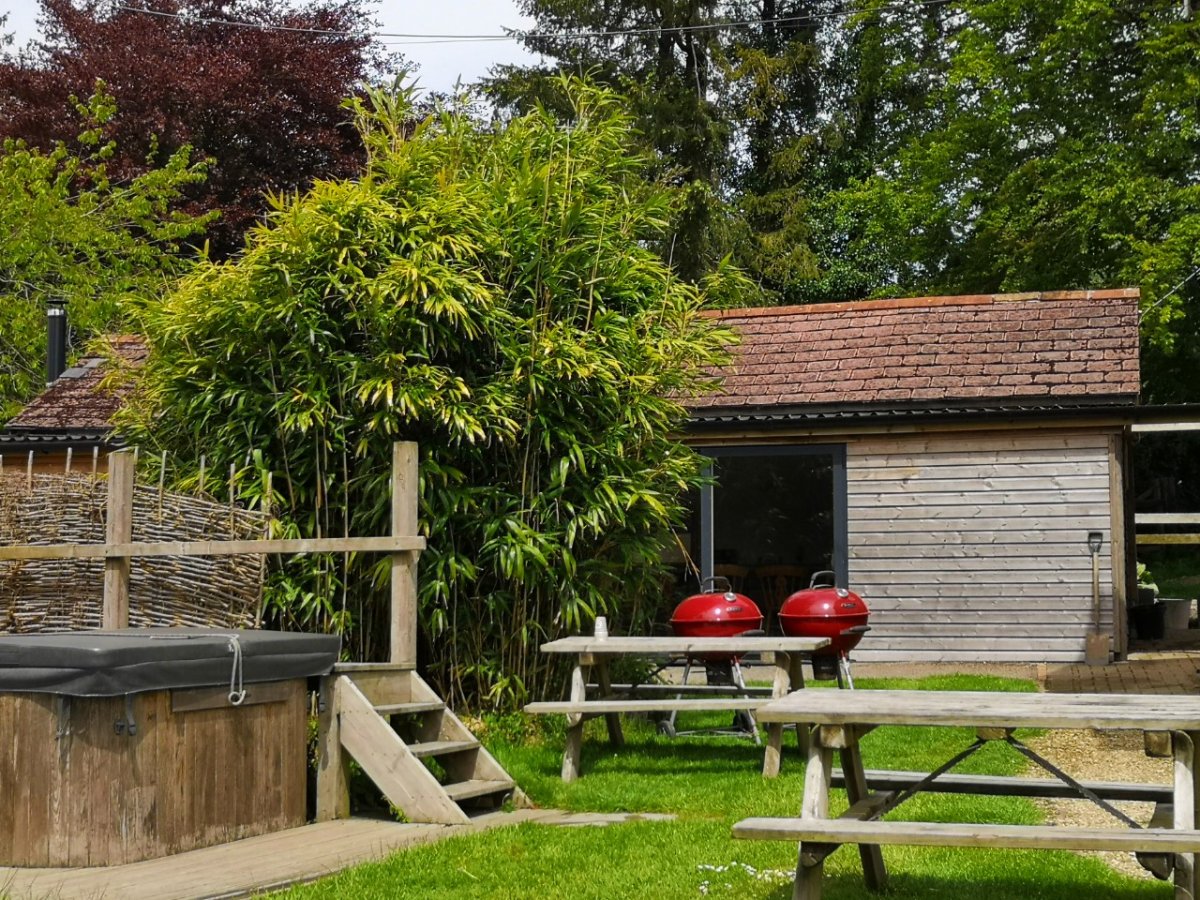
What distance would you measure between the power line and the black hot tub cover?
66.7 ft

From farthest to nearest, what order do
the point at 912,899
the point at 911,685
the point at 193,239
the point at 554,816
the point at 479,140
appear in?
the point at 193,239 < the point at 911,685 < the point at 479,140 < the point at 554,816 < the point at 912,899

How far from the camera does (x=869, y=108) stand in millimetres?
30391

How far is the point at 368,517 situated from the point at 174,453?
4.98ft

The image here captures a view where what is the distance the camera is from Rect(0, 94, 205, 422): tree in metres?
18.0

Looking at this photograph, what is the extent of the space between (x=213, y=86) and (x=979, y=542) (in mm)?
16267

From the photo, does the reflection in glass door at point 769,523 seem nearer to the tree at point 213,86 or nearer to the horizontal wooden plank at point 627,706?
the horizontal wooden plank at point 627,706

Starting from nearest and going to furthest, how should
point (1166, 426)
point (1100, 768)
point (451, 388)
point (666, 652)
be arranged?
1. point (666, 652)
2. point (1100, 768)
3. point (451, 388)
4. point (1166, 426)

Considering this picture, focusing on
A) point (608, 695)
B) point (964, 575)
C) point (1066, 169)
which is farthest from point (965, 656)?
point (1066, 169)

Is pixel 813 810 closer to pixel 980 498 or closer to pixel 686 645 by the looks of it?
pixel 686 645

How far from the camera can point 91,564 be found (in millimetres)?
7914

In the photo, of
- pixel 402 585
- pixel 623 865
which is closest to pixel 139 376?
pixel 402 585

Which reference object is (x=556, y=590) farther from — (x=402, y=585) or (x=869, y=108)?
(x=869, y=108)

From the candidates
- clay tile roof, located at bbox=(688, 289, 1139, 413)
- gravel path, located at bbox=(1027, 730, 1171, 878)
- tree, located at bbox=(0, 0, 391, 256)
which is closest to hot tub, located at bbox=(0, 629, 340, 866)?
gravel path, located at bbox=(1027, 730, 1171, 878)

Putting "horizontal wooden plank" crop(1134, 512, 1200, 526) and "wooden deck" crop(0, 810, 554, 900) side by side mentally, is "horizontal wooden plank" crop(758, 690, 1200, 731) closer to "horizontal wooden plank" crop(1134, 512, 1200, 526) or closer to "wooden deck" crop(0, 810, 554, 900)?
"wooden deck" crop(0, 810, 554, 900)
